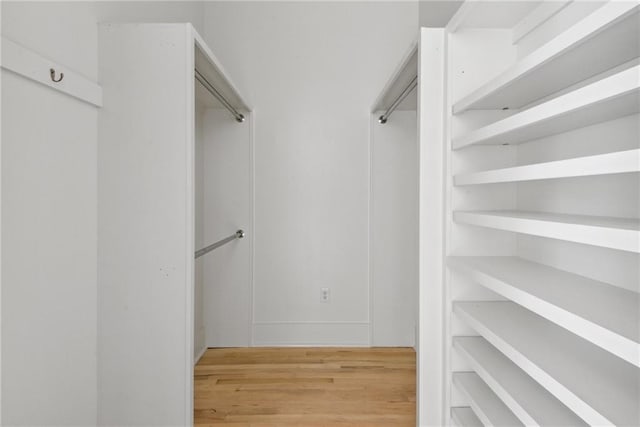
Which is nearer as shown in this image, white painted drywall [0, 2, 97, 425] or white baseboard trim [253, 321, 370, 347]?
white painted drywall [0, 2, 97, 425]

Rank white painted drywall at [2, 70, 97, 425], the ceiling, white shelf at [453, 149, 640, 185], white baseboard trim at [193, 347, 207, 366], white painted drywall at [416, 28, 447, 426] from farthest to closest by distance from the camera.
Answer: white baseboard trim at [193, 347, 207, 366], the ceiling, white painted drywall at [416, 28, 447, 426], white painted drywall at [2, 70, 97, 425], white shelf at [453, 149, 640, 185]

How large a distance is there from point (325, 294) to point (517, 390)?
1687 millimetres

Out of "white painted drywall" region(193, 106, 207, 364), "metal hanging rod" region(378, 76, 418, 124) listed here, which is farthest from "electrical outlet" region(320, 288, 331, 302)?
"metal hanging rod" region(378, 76, 418, 124)

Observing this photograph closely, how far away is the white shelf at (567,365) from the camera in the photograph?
0.74m

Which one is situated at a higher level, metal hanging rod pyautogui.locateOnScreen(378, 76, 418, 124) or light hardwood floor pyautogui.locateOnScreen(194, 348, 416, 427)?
metal hanging rod pyautogui.locateOnScreen(378, 76, 418, 124)

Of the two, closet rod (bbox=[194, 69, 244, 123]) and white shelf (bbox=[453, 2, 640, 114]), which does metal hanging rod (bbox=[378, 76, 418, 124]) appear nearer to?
white shelf (bbox=[453, 2, 640, 114])

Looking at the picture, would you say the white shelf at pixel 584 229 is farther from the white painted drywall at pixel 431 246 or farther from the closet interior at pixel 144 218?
the closet interior at pixel 144 218

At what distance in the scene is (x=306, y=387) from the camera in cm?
200

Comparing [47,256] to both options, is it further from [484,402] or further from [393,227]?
[393,227]

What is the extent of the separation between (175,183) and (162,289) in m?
0.40

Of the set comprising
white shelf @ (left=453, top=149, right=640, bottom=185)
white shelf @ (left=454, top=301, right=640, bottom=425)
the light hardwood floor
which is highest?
white shelf @ (left=453, top=149, right=640, bottom=185)

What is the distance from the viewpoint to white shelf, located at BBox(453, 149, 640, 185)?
60cm

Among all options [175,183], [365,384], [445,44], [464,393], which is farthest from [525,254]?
[175,183]

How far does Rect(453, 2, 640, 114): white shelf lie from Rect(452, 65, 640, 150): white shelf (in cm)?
9
